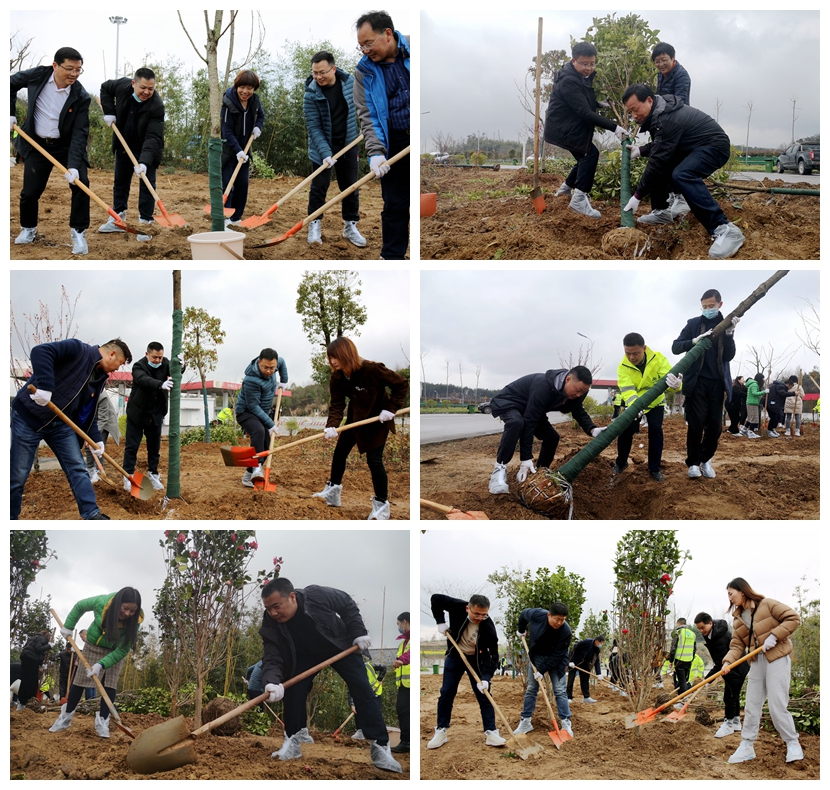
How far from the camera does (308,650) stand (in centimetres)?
446

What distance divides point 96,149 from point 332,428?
404cm

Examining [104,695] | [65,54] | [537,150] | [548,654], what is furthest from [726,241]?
[104,695]

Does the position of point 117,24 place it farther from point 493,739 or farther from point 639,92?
point 493,739

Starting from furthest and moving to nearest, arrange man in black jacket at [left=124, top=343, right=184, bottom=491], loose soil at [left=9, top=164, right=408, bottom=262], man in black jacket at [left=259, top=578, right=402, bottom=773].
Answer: loose soil at [left=9, top=164, right=408, bottom=262] < man in black jacket at [left=124, top=343, right=184, bottom=491] < man in black jacket at [left=259, top=578, right=402, bottom=773]

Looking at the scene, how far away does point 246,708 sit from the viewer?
4332 mm

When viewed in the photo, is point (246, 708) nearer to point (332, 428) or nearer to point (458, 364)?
point (332, 428)

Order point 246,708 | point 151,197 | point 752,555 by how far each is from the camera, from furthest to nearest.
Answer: point 151,197
point 752,555
point 246,708

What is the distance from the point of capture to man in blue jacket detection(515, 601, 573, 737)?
4680 millimetres

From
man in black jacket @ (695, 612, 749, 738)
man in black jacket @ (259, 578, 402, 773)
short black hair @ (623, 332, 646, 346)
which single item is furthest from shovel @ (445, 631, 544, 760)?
short black hair @ (623, 332, 646, 346)

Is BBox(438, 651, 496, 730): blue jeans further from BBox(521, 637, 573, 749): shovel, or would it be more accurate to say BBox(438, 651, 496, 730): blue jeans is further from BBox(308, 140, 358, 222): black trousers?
BBox(308, 140, 358, 222): black trousers

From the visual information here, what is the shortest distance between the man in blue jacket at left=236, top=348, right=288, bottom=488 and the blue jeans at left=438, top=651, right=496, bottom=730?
197 centimetres

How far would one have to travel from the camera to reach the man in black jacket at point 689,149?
4828 mm

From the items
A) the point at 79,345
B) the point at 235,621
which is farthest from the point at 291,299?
the point at 235,621

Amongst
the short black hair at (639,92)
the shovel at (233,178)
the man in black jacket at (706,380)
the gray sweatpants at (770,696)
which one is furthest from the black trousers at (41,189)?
the gray sweatpants at (770,696)
